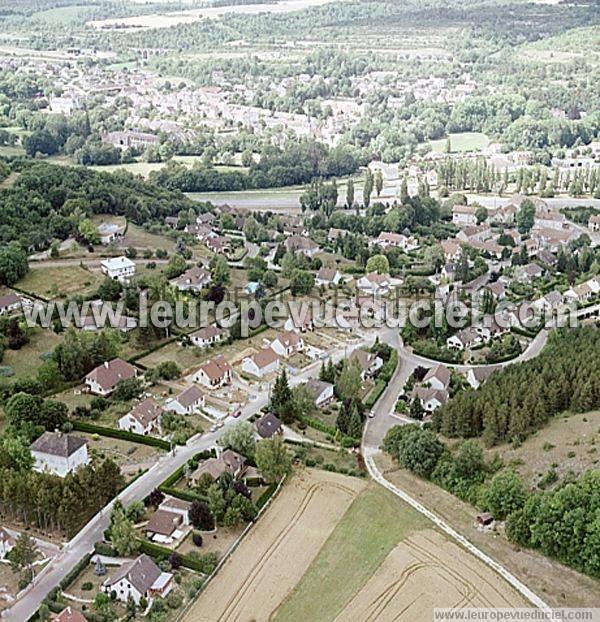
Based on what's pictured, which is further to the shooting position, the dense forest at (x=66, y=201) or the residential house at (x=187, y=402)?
the dense forest at (x=66, y=201)

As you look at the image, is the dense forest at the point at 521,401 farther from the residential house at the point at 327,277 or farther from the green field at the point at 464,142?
the green field at the point at 464,142

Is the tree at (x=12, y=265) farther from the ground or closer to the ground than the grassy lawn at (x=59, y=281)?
farther from the ground

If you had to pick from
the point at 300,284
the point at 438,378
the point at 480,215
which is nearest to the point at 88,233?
the point at 300,284

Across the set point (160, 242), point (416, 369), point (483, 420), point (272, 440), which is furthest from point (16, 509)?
point (160, 242)

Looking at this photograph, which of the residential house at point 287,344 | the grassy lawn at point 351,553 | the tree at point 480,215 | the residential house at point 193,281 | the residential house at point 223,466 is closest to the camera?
the grassy lawn at point 351,553

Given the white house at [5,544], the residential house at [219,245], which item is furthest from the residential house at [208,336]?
the white house at [5,544]

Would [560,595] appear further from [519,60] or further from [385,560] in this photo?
[519,60]
